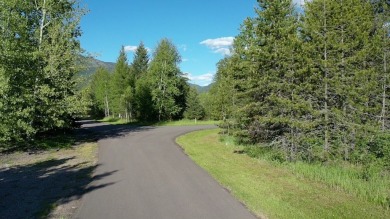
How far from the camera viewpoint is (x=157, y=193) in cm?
1080

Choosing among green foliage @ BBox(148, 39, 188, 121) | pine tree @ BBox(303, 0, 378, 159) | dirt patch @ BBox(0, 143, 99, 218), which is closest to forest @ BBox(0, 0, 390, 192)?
pine tree @ BBox(303, 0, 378, 159)

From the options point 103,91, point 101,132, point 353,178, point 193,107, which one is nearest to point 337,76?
point 353,178

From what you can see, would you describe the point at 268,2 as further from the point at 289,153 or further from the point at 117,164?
the point at 117,164

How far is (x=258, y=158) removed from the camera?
60.8 feet

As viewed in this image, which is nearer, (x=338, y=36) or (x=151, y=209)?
(x=151, y=209)

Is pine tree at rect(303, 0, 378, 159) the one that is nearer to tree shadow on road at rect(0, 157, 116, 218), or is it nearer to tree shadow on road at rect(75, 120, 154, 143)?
tree shadow on road at rect(0, 157, 116, 218)

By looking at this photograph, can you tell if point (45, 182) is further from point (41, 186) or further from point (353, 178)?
point (353, 178)

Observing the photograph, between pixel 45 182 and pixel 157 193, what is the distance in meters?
5.15

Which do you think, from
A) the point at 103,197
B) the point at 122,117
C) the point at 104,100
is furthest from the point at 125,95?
the point at 103,197

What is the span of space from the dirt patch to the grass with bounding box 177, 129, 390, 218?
5.18 m

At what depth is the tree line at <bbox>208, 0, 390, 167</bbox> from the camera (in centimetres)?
1648

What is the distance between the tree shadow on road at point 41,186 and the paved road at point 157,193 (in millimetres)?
638

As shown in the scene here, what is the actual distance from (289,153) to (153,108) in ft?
130

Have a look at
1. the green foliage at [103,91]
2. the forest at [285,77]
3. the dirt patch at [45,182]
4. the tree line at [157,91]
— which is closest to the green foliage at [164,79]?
the tree line at [157,91]
